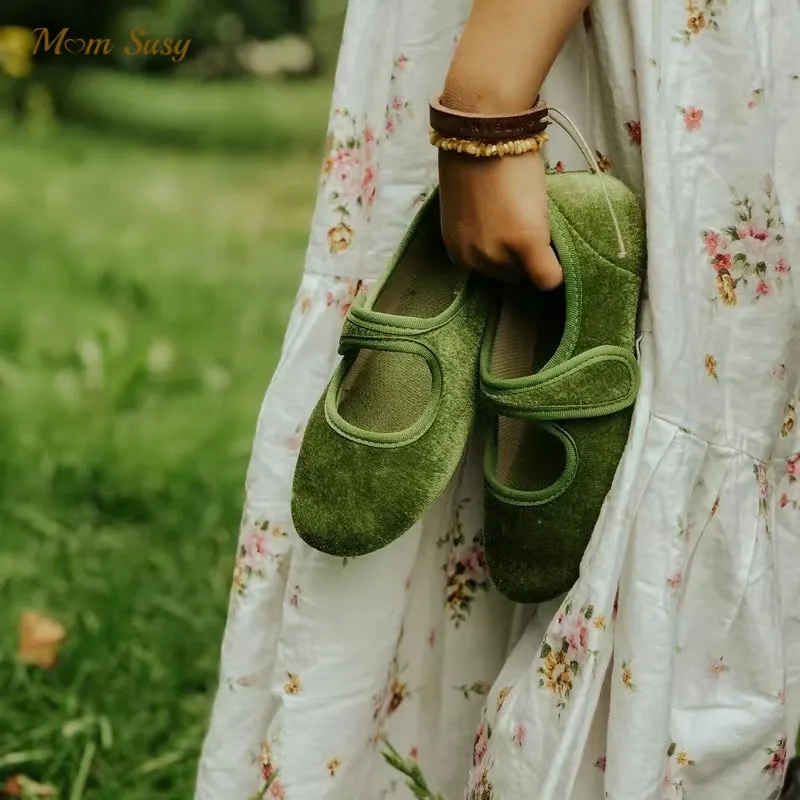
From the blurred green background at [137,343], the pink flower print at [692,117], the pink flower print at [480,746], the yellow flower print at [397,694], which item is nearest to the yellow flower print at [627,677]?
the pink flower print at [480,746]

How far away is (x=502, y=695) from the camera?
0.74 meters

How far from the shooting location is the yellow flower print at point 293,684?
2.52 ft

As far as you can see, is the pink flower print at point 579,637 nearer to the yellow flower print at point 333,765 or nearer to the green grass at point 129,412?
the yellow flower print at point 333,765

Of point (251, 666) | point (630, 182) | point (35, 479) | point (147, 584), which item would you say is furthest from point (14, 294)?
point (630, 182)

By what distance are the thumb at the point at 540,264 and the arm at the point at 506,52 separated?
0.08 m

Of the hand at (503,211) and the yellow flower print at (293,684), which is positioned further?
the yellow flower print at (293,684)

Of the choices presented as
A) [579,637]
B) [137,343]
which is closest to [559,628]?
[579,637]

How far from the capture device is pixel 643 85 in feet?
2.14

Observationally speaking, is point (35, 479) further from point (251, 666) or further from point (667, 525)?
point (667, 525)

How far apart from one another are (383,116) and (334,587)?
33 centimetres

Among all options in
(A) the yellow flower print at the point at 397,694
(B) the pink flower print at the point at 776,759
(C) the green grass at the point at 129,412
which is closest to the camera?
(B) the pink flower print at the point at 776,759

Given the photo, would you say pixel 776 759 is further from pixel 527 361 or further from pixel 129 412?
pixel 129 412

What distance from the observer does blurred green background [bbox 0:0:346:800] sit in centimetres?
115

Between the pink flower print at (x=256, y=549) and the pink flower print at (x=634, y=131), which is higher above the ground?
the pink flower print at (x=634, y=131)
